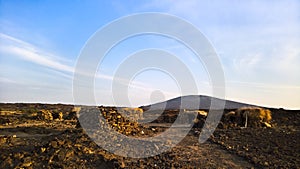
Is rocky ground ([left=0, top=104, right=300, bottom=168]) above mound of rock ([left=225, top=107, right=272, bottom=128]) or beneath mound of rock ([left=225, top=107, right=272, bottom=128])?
beneath

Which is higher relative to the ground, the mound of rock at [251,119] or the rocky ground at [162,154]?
the mound of rock at [251,119]

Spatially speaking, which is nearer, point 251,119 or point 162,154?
point 162,154

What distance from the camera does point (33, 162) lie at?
7.55m

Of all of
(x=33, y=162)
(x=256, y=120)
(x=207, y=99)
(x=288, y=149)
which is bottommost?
(x=33, y=162)

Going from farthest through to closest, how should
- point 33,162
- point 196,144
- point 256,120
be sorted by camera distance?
point 256,120 < point 196,144 < point 33,162

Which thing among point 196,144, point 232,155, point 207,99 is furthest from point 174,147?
point 207,99

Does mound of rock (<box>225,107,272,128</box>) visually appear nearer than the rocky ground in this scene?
No

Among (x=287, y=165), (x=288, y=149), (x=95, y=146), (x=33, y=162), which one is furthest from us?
(x=288, y=149)

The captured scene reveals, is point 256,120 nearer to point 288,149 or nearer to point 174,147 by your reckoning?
point 288,149

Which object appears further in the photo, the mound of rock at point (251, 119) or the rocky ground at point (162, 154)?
the mound of rock at point (251, 119)

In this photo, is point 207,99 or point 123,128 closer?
point 123,128

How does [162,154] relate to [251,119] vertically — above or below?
below

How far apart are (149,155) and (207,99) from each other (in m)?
72.7

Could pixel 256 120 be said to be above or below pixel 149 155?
above
